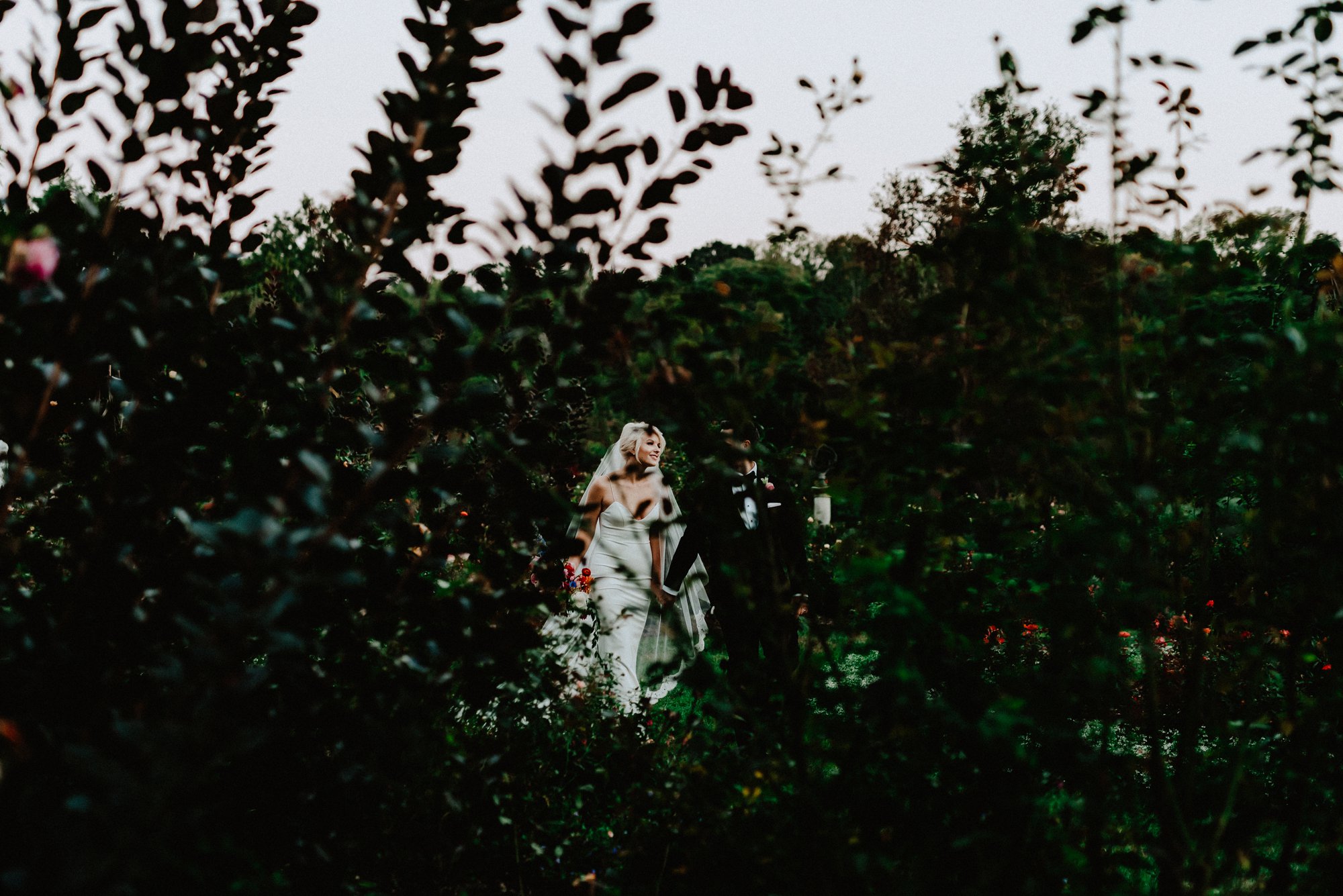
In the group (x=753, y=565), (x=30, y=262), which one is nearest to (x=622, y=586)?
(x=753, y=565)

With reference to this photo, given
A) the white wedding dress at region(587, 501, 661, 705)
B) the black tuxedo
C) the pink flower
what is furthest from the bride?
the pink flower

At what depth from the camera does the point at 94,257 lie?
5.00 ft

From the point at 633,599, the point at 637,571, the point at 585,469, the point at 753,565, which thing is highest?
the point at 633,599

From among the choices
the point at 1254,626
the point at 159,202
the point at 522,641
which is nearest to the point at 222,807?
the point at 522,641

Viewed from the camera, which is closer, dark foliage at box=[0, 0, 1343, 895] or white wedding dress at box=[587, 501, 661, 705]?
dark foliage at box=[0, 0, 1343, 895]

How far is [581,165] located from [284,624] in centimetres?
95

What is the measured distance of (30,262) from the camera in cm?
120

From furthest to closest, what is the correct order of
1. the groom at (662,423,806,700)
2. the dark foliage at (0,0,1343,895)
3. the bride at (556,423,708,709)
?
the bride at (556,423,708,709) → the groom at (662,423,806,700) → the dark foliage at (0,0,1343,895)

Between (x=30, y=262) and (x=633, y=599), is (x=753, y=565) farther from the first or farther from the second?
(x=633, y=599)

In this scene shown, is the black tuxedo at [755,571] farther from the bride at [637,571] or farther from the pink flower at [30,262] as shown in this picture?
the bride at [637,571]

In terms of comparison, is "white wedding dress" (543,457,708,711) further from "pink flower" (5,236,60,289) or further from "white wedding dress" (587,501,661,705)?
"pink flower" (5,236,60,289)

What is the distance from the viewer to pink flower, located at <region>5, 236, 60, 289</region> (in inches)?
47.0

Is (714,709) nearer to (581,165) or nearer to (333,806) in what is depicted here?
(333,806)

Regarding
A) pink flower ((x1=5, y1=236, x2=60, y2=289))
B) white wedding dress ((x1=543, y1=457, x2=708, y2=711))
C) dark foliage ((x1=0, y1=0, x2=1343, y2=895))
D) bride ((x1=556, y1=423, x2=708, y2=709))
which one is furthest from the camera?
white wedding dress ((x1=543, y1=457, x2=708, y2=711))
